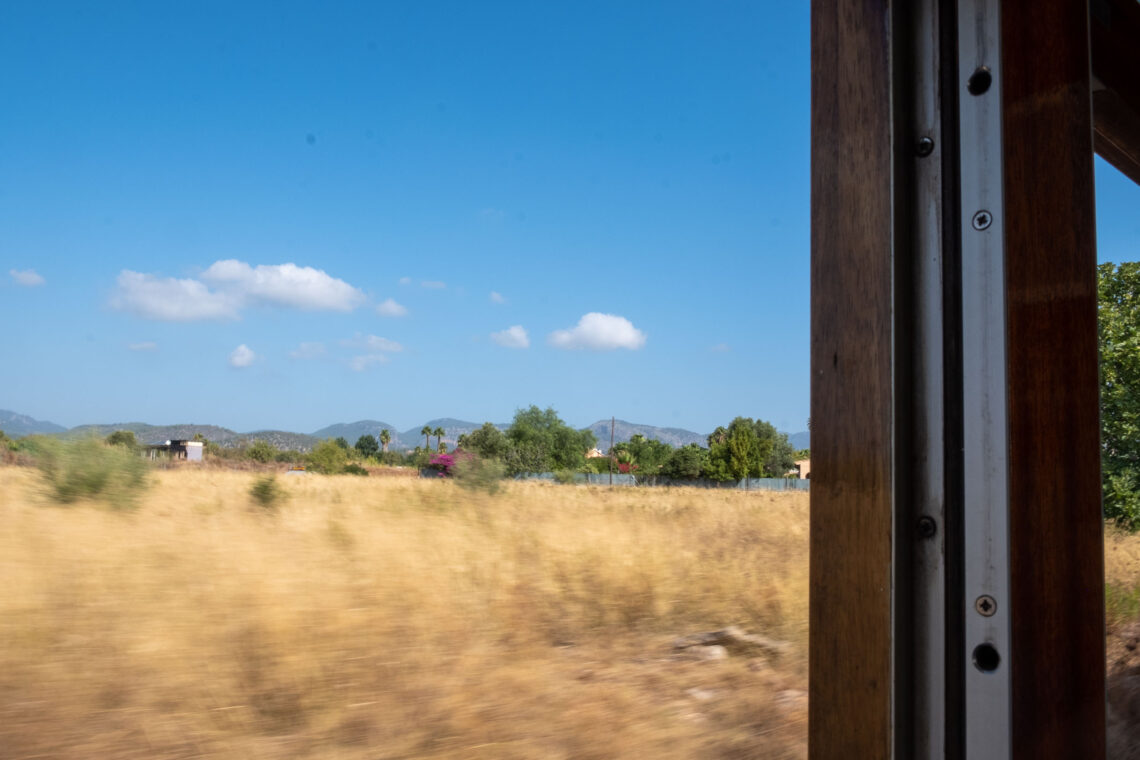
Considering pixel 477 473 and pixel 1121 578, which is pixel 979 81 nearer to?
pixel 1121 578

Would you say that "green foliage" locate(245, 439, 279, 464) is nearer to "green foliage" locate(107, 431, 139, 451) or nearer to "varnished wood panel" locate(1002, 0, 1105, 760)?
"green foliage" locate(107, 431, 139, 451)

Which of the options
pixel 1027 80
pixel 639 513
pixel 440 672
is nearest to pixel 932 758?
pixel 1027 80

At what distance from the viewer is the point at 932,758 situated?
707mm

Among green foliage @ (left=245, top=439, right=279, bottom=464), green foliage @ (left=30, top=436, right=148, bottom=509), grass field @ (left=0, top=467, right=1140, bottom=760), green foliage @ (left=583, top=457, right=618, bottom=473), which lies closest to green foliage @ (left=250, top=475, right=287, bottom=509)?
grass field @ (left=0, top=467, right=1140, bottom=760)

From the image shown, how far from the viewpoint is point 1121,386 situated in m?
1.15

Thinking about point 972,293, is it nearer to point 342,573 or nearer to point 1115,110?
point 1115,110

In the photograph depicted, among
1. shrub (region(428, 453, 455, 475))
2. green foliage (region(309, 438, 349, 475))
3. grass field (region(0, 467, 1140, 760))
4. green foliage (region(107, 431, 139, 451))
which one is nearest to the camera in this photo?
grass field (region(0, 467, 1140, 760))

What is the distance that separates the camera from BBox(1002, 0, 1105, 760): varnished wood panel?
702 millimetres

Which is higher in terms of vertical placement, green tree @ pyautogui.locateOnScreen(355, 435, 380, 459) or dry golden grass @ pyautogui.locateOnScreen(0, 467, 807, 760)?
green tree @ pyautogui.locateOnScreen(355, 435, 380, 459)

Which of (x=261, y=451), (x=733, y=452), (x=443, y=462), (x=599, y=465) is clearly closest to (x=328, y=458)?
(x=261, y=451)

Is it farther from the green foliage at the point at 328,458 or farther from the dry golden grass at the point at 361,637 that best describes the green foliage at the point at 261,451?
the dry golden grass at the point at 361,637

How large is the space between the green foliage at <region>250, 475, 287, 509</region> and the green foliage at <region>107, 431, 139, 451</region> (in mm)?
698

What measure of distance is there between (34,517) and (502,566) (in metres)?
2.00

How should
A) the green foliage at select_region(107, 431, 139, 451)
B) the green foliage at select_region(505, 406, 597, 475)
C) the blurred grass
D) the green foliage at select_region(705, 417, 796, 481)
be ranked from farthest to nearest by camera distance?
1. the green foliage at select_region(705, 417, 796, 481)
2. the green foliage at select_region(505, 406, 597, 475)
3. the green foliage at select_region(107, 431, 139, 451)
4. the blurred grass
